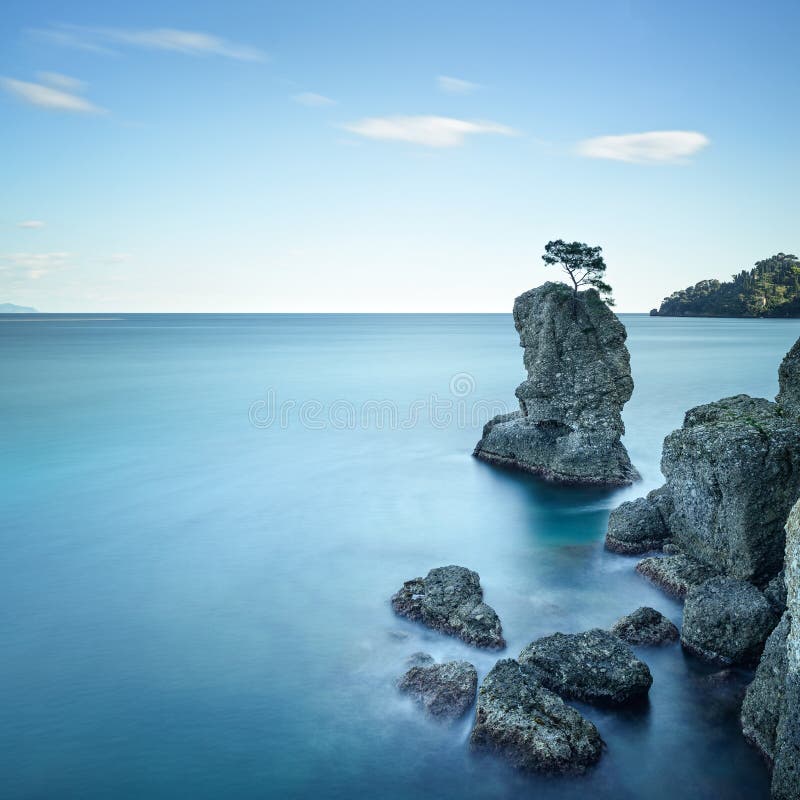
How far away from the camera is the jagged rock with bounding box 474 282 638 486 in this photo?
97.7 ft

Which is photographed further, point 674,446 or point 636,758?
point 674,446

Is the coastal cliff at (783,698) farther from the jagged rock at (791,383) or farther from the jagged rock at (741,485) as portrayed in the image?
the jagged rock at (791,383)

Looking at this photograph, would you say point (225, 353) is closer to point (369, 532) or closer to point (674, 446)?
point (369, 532)

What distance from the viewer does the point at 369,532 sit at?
81.6 feet

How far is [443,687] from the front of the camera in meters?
13.8

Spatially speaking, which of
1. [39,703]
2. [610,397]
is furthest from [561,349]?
[39,703]

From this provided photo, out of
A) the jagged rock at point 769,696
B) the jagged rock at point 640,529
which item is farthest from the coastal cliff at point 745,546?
the jagged rock at point 640,529

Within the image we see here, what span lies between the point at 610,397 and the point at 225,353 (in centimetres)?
8768

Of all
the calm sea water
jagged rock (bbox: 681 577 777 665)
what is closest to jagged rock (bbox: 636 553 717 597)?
the calm sea water

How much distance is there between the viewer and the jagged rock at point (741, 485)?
16422 mm

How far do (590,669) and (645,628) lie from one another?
3.16 m

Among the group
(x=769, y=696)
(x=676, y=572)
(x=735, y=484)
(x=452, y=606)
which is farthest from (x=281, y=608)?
(x=735, y=484)

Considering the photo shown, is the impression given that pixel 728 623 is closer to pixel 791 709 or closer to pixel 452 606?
pixel 791 709

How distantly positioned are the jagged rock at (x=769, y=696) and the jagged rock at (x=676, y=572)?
5.70 m
